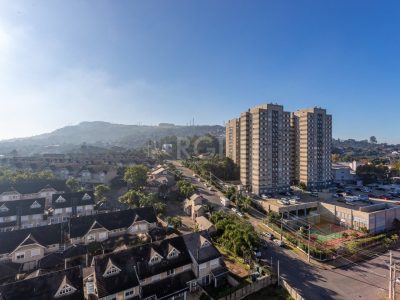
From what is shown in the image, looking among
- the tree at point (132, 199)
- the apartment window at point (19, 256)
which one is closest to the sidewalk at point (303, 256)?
the tree at point (132, 199)

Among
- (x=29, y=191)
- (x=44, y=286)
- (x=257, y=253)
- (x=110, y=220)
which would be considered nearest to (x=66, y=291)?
(x=44, y=286)

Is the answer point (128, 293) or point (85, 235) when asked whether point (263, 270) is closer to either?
point (128, 293)

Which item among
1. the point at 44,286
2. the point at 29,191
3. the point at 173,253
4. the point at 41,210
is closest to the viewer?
the point at 44,286

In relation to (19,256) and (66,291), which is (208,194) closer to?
(19,256)

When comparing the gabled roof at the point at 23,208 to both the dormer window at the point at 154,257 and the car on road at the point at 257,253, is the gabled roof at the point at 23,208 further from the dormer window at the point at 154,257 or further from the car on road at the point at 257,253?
the car on road at the point at 257,253

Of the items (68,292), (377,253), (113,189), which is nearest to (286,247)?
(377,253)

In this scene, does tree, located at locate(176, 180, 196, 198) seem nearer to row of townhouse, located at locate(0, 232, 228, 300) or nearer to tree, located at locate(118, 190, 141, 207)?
tree, located at locate(118, 190, 141, 207)

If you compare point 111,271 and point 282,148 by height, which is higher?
point 282,148
